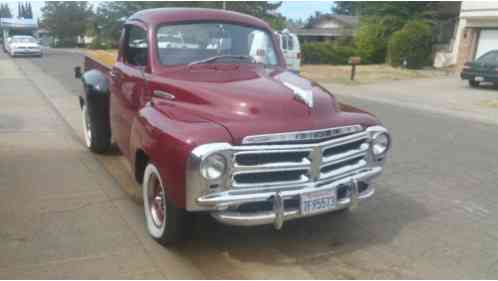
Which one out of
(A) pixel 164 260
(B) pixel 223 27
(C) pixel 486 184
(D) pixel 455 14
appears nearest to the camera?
(A) pixel 164 260

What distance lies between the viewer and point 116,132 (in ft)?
17.3

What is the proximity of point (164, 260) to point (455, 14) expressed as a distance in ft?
100

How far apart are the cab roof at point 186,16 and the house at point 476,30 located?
19.6m

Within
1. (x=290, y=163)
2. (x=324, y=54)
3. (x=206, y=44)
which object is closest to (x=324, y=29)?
(x=324, y=54)

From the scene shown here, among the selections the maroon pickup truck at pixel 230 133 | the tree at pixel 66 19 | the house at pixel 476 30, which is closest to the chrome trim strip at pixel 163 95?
the maroon pickup truck at pixel 230 133

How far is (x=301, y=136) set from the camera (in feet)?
11.1

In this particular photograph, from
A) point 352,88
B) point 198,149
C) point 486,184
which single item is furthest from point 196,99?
point 352,88

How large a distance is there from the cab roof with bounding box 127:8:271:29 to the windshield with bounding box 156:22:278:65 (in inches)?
3.0

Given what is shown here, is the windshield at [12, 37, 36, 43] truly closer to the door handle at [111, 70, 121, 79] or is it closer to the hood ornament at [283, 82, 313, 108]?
the door handle at [111, 70, 121, 79]

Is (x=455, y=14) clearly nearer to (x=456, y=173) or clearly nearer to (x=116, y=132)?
(x=456, y=173)

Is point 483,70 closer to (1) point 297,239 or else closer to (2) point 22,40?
(1) point 297,239

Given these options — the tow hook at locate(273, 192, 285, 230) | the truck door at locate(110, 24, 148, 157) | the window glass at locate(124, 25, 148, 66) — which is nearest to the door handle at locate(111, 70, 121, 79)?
the truck door at locate(110, 24, 148, 157)

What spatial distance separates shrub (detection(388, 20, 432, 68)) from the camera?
987 inches

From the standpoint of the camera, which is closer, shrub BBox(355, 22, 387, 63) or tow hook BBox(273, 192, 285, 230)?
tow hook BBox(273, 192, 285, 230)
